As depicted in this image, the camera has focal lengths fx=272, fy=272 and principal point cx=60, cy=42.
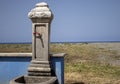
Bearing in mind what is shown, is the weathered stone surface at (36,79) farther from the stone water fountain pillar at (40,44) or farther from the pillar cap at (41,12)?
the pillar cap at (41,12)

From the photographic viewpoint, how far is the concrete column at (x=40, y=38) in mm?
10305

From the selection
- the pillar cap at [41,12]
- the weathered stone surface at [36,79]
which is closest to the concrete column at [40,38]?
the pillar cap at [41,12]

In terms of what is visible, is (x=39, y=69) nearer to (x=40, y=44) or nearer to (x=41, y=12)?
(x=40, y=44)

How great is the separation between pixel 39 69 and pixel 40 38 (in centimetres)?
120

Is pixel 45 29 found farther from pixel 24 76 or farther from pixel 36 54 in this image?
pixel 24 76

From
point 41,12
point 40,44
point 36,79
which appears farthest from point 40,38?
point 36,79

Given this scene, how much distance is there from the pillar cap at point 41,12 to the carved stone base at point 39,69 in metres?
1.74

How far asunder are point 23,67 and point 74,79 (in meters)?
6.84

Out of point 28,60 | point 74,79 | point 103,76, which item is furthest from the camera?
point 103,76

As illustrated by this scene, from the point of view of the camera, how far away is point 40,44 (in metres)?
10.5

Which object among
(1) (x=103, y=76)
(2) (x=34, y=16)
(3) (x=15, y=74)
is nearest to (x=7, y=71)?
(3) (x=15, y=74)

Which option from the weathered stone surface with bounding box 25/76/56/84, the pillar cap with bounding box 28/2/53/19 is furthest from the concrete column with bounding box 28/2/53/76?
the weathered stone surface with bounding box 25/76/56/84

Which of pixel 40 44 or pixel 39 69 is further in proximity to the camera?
pixel 40 44

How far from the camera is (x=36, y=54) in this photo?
10.6 metres
